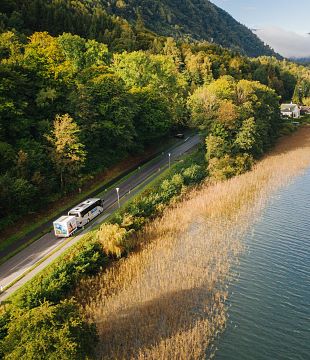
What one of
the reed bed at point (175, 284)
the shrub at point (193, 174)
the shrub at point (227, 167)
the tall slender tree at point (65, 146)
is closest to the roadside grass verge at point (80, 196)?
the tall slender tree at point (65, 146)

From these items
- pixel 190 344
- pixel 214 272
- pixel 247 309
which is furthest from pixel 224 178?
pixel 190 344

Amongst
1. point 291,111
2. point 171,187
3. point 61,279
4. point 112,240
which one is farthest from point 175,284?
point 291,111

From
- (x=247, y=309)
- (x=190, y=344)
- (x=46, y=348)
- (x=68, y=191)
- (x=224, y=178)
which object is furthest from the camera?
(x=224, y=178)

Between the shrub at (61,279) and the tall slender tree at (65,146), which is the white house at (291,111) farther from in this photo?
the shrub at (61,279)

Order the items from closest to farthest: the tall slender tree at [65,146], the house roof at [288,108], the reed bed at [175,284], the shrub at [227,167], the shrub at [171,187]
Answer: the reed bed at [175,284] < the tall slender tree at [65,146] < the shrub at [171,187] < the shrub at [227,167] < the house roof at [288,108]

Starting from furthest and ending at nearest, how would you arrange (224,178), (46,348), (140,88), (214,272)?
(140,88), (224,178), (214,272), (46,348)

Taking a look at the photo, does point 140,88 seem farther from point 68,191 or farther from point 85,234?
point 85,234

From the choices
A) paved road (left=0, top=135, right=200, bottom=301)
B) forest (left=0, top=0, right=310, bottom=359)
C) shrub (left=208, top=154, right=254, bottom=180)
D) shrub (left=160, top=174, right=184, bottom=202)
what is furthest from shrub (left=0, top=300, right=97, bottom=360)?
shrub (left=208, top=154, right=254, bottom=180)
